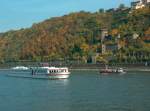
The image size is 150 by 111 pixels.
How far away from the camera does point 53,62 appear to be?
13950cm

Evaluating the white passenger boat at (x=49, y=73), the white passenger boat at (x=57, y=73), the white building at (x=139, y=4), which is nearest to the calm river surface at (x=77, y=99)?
the white passenger boat at (x=57, y=73)

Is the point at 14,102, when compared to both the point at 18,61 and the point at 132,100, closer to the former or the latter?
the point at 132,100

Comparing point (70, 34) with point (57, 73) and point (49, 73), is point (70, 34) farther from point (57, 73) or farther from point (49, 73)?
point (57, 73)

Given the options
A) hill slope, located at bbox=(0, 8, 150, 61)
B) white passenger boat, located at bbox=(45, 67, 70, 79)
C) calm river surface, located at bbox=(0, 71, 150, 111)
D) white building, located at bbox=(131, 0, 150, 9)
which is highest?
white building, located at bbox=(131, 0, 150, 9)

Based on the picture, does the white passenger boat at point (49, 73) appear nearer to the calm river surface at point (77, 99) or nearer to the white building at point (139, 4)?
the calm river surface at point (77, 99)

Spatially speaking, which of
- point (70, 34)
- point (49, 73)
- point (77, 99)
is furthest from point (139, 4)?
point (77, 99)

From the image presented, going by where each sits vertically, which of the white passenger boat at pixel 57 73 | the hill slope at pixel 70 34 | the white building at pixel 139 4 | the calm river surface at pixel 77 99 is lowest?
the calm river surface at pixel 77 99

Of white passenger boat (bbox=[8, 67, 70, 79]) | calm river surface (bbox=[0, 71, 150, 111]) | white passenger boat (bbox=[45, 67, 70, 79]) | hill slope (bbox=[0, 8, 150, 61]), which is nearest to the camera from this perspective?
calm river surface (bbox=[0, 71, 150, 111])

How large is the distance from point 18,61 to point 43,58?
10.8 meters

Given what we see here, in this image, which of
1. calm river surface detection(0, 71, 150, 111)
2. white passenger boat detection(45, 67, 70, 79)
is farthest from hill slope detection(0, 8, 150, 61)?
calm river surface detection(0, 71, 150, 111)

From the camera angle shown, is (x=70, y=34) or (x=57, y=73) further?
(x=70, y=34)

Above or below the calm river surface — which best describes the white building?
above

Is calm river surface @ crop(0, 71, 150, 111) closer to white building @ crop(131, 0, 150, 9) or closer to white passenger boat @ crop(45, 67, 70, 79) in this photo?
white passenger boat @ crop(45, 67, 70, 79)

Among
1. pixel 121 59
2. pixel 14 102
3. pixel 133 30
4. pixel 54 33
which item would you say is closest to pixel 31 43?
pixel 54 33
